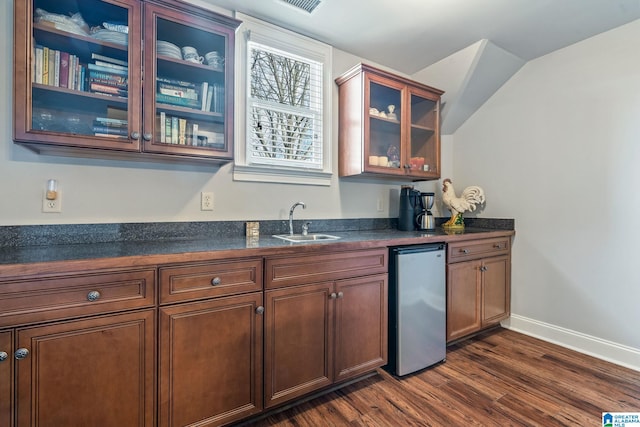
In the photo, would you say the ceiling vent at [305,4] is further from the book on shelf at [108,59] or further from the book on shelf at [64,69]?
the book on shelf at [64,69]

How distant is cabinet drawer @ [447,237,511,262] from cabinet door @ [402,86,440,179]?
67cm

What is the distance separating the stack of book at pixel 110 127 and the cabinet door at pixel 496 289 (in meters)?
2.66

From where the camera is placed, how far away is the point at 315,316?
5.55 feet

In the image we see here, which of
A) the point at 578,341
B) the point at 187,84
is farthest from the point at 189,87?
the point at 578,341

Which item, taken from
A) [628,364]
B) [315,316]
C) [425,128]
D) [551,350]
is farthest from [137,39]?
[628,364]

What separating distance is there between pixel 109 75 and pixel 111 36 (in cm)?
19

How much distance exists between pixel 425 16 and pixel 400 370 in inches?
92.7

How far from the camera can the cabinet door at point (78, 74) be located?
4.28ft

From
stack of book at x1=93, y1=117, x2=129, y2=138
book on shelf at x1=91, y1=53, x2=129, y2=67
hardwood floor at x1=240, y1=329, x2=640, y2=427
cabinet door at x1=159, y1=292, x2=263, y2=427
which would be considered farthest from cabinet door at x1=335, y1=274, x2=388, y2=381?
book on shelf at x1=91, y1=53, x2=129, y2=67

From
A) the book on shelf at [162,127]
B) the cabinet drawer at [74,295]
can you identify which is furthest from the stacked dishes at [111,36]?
the cabinet drawer at [74,295]

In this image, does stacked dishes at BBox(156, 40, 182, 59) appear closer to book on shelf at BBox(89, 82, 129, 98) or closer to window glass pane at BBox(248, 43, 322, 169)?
book on shelf at BBox(89, 82, 129, 98)

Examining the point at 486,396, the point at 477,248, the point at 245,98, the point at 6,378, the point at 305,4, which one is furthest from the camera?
the point at 477,248

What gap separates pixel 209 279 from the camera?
54.5 inches

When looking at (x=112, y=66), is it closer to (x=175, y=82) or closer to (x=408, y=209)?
(x=175, y=82)
